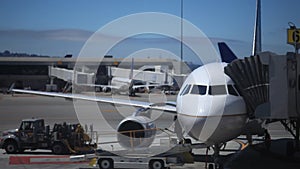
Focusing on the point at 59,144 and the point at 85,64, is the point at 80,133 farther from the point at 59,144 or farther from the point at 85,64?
the point at 85,64

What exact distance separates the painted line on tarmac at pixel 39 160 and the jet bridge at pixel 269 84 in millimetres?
7288

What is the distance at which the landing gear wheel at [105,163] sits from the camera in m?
14.5

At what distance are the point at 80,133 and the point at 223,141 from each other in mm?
8646

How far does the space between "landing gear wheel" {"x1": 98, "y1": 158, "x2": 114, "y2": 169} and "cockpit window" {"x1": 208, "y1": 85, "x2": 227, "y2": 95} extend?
4635mm

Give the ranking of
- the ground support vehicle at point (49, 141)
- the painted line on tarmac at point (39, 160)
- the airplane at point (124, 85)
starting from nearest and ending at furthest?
the painted line on tarmac at point (39, 160) → the ground support vehicle at point (49, 141) → the airplane at point (124, 85)

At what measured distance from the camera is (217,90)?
40.6 ft

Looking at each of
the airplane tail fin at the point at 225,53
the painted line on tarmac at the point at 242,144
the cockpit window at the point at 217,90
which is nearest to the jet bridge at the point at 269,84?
the cockpit window at the point at 217,90

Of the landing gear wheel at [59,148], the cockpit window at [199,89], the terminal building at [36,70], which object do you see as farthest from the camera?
the terminal building at [36,70]

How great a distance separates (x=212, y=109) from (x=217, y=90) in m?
0.89

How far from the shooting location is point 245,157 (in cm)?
1653

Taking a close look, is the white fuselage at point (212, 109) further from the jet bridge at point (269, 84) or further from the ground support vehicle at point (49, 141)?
the ground support vehicle at point (49, 141)

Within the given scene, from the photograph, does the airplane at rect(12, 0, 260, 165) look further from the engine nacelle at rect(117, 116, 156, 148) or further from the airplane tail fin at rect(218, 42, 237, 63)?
the airplane tail fin at rect(218, 42, 237, 63)

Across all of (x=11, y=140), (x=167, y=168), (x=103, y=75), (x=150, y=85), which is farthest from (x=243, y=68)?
(x=103, y=75)

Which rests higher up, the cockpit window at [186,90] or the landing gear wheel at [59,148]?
the cockpit window at [186,90]
